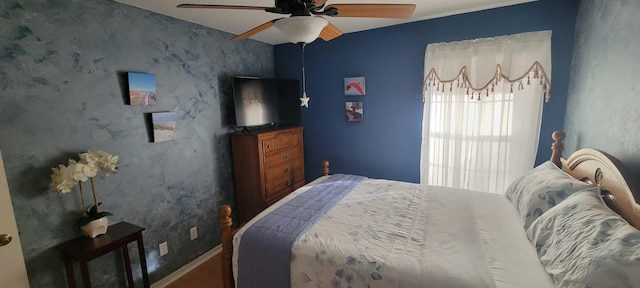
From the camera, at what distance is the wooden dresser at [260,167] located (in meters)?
2.90

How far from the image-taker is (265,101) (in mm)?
3180

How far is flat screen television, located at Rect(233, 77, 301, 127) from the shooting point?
2920 millimetres

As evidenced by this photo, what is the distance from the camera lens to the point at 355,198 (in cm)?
214

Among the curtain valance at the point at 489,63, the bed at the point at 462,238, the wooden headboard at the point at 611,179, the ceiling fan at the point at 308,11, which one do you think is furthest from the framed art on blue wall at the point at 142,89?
the wooden headboard at the point at 611,179

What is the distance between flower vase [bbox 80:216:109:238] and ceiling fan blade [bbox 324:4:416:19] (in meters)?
2.00

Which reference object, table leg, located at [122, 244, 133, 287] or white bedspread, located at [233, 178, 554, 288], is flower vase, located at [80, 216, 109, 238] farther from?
white bedspread, located at [233, 178, 554, 288]

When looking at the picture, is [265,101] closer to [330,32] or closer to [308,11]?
[330,32]

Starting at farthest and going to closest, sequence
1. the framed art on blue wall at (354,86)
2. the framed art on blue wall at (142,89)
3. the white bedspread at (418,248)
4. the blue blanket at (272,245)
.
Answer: the framed art on blue wall at (354,86), the framed art on blue wall at (142,89), the blue blanket at (272,245), the white bedspread at (418,248)

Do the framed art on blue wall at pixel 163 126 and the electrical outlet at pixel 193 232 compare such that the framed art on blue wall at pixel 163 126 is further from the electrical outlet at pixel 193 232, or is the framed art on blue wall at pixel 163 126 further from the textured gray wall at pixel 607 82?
the textured gray wall at pixel 607 82

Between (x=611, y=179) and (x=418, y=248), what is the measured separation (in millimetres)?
1008

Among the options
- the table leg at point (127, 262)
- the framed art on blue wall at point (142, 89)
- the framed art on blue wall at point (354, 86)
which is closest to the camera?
the table leg at point (127, 262)

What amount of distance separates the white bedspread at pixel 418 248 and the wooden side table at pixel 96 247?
860mm

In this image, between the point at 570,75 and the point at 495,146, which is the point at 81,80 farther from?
the point at 570,75

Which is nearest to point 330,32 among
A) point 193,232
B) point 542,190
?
point 542,190
